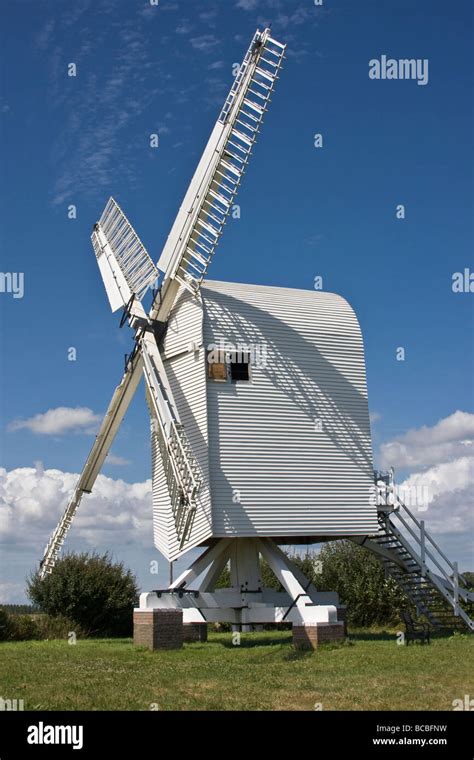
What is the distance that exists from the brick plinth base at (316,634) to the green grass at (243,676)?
364 mm

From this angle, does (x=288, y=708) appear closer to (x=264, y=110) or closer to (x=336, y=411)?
(x=336, y=411)

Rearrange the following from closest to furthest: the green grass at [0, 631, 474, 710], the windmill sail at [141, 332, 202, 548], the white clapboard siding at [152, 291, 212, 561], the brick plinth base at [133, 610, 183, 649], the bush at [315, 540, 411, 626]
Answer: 1. the green grass at [0, 631, 474, 710]
2. the windmill sail at [141, 332, 202, 548]
3. the brick plinth base at [133, 610, 183, 649]
4. the white clapboard siding at [152, 291, 212, 561]
5. the bush at [315, 540, 411, 626]

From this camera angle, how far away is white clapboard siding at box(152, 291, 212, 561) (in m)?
24.8

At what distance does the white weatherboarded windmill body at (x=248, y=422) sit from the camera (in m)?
24.8

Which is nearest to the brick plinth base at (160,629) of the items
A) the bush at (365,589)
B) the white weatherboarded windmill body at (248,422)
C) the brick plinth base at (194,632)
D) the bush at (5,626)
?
the white weatherboarded windmill body at (248,422)

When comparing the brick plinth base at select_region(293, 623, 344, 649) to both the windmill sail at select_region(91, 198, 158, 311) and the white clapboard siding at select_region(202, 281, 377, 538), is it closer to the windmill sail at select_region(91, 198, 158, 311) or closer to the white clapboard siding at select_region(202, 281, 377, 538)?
the white clapboard siding at select_region(202, 281, 377, 538)

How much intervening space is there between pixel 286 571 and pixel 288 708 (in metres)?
11.0

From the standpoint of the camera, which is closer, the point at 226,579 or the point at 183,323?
the point at 183,323

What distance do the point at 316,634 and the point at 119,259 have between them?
14.0 meters

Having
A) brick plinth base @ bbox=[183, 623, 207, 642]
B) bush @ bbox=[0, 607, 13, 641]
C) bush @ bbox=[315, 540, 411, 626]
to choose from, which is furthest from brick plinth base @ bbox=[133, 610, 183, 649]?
bush @ bbox=[315, 540, 411, 626]

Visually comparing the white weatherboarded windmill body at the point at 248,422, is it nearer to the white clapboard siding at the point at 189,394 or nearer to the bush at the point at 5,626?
the white clapboard siding at the point at 189,394

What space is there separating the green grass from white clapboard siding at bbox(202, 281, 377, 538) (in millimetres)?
3709
